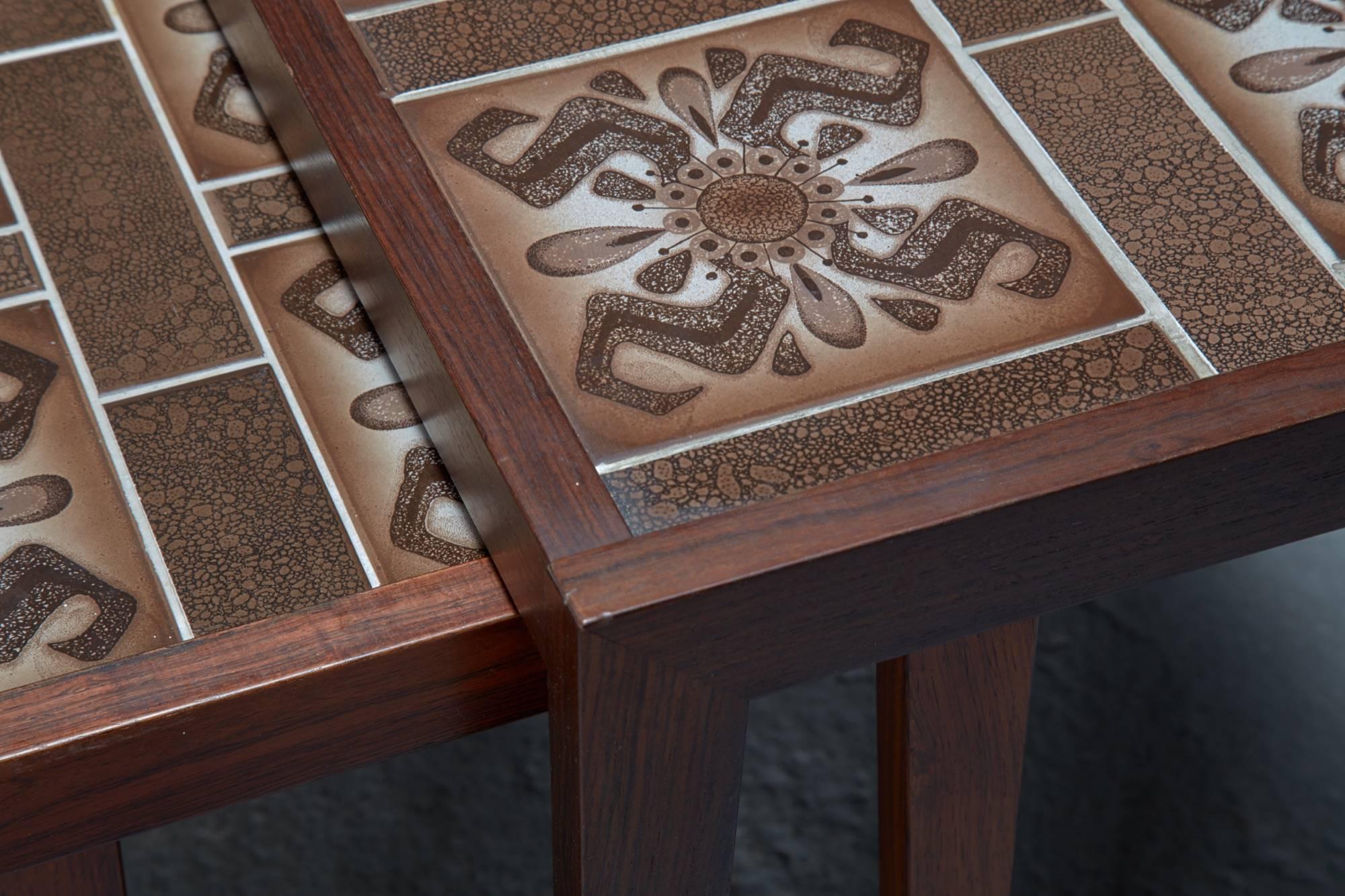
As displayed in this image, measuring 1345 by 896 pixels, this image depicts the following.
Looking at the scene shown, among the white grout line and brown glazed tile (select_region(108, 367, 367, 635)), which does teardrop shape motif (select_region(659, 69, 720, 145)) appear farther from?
brown glazed tile (select_region(108, 367, 367, 635))

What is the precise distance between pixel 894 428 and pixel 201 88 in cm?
45

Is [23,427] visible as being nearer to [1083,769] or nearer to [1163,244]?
[1163,244]

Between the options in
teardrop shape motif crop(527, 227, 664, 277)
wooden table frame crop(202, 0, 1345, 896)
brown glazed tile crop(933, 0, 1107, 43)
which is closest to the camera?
wooden table frame crop(202, 0, 1345, 896)

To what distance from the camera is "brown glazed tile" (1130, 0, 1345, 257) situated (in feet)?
2.25

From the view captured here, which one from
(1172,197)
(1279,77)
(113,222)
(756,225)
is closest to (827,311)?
(756,225)

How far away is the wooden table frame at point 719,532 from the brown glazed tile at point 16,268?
0.54 feet

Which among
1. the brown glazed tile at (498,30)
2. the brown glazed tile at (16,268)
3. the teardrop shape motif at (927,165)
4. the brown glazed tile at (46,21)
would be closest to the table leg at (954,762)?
the teardrop shape motif at (927,165)

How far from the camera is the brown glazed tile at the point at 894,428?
57 cm

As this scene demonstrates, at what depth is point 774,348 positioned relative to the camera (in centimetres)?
63

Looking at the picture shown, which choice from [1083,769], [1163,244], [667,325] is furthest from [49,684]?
[1083,769]

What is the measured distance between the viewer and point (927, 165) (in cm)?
69

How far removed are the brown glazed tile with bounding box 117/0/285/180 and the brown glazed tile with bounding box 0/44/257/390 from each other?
2 centimetres

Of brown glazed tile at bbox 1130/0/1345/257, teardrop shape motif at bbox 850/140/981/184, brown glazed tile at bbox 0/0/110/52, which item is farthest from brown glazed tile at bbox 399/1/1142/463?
brown glazed tile at bbox 0/0/110/52

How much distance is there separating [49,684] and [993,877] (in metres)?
0.50
